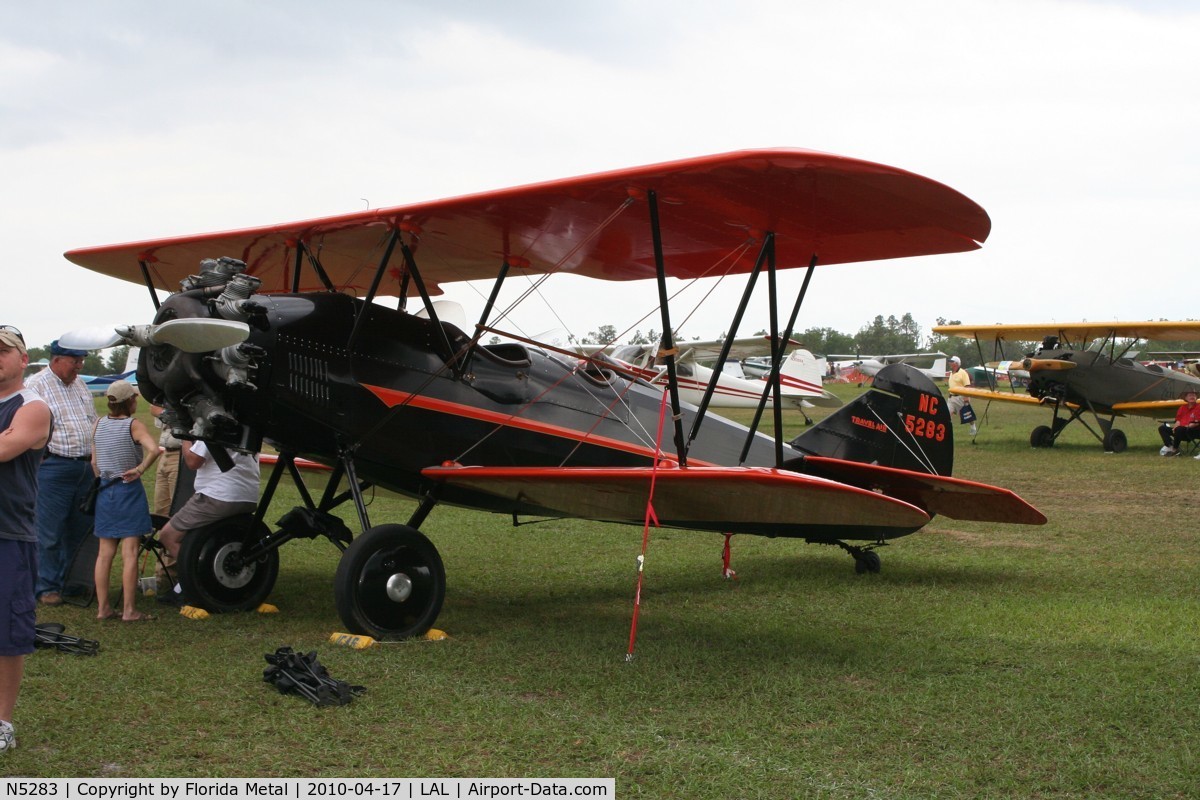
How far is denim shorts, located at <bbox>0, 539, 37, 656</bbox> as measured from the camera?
3.62m

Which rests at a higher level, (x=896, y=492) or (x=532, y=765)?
(x=896, y=492)

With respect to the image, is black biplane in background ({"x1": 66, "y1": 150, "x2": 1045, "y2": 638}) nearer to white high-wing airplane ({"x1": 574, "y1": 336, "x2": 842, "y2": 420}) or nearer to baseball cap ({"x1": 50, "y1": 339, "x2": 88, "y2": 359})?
baseball cap ({"x1": 50, "y1": 339, "x2": 88, "y2": 359})

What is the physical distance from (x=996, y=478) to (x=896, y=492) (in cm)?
841

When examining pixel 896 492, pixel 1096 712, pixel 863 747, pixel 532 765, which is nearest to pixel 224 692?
pixel 532 765

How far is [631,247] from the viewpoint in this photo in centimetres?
714

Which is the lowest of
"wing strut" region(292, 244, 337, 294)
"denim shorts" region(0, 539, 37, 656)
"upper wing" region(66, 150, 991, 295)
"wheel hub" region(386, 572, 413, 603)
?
"wheel hub" region(386, 572, 413, 603)

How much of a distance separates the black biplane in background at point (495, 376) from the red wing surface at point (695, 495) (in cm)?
2

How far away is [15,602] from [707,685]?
2.91 m

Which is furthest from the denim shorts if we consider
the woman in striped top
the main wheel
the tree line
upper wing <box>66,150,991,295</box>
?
the tree line

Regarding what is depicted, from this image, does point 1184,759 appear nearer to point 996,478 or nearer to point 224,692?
point 224,692

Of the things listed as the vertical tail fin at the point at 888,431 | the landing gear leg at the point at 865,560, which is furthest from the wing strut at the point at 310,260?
the landing gear leg at the point at 865,560

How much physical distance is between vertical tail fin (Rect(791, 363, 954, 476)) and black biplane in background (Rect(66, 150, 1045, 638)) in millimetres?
785

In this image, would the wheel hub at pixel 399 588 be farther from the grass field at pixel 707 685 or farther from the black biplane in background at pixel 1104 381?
the black biplane in background at pixel 1104 381

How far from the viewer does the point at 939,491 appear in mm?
6980
